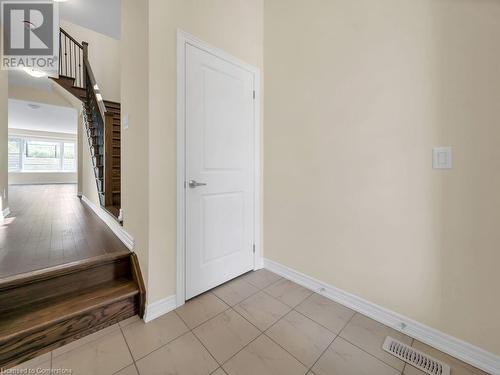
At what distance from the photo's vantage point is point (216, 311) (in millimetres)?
1614

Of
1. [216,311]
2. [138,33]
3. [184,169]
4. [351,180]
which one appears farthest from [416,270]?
[138,33]

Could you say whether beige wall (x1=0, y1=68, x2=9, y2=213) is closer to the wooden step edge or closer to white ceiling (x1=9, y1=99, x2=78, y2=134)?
the wooden step edge

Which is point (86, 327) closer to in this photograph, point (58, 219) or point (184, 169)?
point (184, 169)

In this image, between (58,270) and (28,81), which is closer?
(58,270)

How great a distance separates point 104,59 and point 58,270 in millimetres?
5533

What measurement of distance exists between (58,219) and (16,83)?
4.87 m

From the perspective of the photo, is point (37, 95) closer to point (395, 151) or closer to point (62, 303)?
point (62, 303)

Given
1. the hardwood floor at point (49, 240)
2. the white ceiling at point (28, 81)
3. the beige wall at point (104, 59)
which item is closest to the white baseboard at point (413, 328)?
the hardwood floor at point (49, 240)

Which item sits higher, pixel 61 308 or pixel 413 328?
pixel 61 308

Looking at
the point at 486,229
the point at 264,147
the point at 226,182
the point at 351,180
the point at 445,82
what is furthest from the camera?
the point at 264,147

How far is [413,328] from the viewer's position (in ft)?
4.50

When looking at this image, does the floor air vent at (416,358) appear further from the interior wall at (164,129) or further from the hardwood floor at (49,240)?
the hardwood floor at (49,240)

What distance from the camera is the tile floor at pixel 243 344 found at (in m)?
1.15

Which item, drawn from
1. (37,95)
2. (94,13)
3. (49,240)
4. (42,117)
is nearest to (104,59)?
(94,13)
